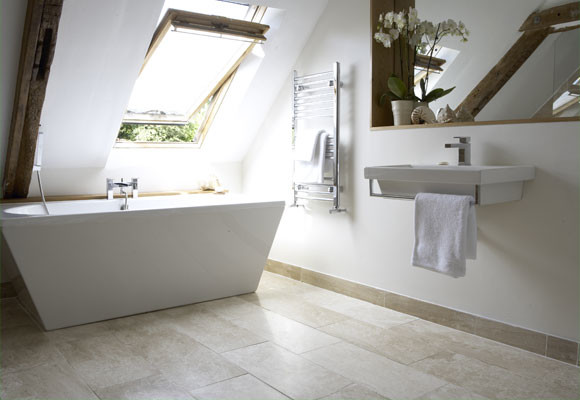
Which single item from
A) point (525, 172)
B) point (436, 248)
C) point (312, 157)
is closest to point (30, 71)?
point (312, 157)

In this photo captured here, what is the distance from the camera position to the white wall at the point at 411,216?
2.54 metres

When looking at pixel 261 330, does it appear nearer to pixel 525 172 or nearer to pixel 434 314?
pixel 434 314

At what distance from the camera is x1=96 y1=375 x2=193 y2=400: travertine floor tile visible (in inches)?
87.2

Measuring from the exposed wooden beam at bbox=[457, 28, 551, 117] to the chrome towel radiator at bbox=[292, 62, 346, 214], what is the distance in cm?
92

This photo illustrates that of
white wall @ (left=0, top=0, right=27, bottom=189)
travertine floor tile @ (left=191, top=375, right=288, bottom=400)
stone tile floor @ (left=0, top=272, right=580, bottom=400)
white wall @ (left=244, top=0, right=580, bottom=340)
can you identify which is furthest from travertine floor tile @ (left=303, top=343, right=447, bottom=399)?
white wall @ (left=0, top=0, right=27, bottom=189)

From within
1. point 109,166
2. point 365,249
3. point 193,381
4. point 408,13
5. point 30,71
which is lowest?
point 193,381

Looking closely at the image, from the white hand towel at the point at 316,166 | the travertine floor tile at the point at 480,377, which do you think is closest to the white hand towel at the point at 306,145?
the white hand towel at the point at 316,166

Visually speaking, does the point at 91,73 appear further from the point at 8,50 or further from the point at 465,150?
the point at 465,150

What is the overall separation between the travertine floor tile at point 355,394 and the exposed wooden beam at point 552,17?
1.97m

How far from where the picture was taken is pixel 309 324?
3.13 meters

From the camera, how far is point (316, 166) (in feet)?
12.3

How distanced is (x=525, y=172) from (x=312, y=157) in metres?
1.55

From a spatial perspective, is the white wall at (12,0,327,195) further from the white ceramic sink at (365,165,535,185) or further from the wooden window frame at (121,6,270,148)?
the white ceramic sink at (365,165,535,185)

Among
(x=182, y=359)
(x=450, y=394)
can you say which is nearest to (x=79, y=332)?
(x=182, y=359)
